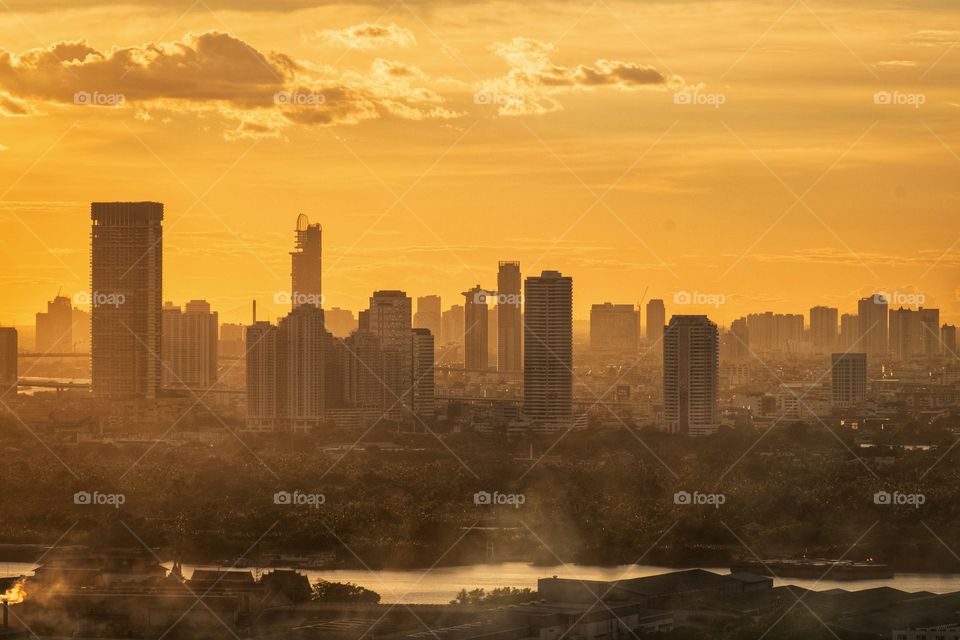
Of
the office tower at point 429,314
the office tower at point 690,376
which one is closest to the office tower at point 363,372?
the office tower at point 690,376

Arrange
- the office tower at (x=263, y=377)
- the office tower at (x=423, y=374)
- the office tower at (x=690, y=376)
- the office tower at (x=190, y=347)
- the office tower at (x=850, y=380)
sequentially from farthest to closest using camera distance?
the office tower at (x=190, y=347) → the office tower at (x=850, y=380) → the office tower at (x=423, y=374) → the office tower at (x=263, y=377) → the office tower at (x=690, y=376)

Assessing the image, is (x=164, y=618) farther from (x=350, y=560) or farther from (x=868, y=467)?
(x=868, y=467)

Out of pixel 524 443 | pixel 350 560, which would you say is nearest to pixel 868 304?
pixel 524 443

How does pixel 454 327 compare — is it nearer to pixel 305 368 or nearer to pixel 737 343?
pixel 737 343

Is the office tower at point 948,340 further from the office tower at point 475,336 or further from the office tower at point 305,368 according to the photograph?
the office tower at point 305,368

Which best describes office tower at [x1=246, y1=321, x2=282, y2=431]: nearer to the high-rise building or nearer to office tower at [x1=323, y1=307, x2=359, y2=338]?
office tower at [x1=323, y1=307, x2=359, y2=338]

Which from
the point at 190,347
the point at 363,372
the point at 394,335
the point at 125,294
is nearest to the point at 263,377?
the point at 363,372
